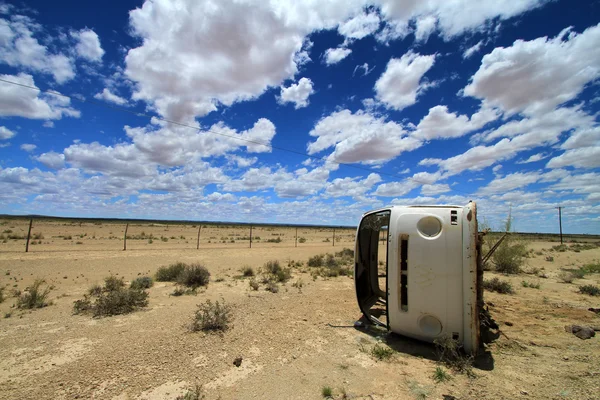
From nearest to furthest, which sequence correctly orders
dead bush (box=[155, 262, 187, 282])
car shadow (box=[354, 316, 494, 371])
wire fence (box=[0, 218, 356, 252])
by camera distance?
car shadow (box=[354, 316, 494, 371]), dead bush (box=[155, 262, 187, 282]), wire fence (box=[0, 218, 356, 252])

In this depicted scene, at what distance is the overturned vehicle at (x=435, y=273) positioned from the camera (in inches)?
198

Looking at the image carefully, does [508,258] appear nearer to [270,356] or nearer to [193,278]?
[193,278]

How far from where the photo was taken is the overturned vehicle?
503 centimetres

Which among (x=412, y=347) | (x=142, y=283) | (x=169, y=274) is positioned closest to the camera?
(x=412, y=347)

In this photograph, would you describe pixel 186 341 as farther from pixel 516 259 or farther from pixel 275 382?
pixel 516 259

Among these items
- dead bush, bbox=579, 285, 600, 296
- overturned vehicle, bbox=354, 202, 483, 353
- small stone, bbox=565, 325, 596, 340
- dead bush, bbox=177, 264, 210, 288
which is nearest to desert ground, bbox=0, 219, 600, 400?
small stone, bbox=565, 325, 596, 340

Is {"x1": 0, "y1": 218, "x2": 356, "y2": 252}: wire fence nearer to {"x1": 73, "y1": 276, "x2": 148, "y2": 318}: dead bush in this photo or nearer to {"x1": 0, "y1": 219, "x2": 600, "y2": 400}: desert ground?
{"x1": 73, "y1": 276, "x2": 148, "y2": 318}: dead bush

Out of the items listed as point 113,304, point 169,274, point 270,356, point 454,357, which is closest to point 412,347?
point 454,357

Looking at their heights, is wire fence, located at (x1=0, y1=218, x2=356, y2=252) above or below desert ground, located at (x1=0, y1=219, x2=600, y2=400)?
above

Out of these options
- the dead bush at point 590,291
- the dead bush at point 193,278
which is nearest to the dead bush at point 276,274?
the dead bush at point 193,278

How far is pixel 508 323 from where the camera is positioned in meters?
7.35

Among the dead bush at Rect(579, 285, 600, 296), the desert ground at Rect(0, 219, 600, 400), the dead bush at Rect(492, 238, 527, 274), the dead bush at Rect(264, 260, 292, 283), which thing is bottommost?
the desert ground at Rect(0, 219, 600, 400)

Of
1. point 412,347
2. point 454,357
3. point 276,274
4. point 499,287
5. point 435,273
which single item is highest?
point 435,273

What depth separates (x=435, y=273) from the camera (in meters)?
5.21
